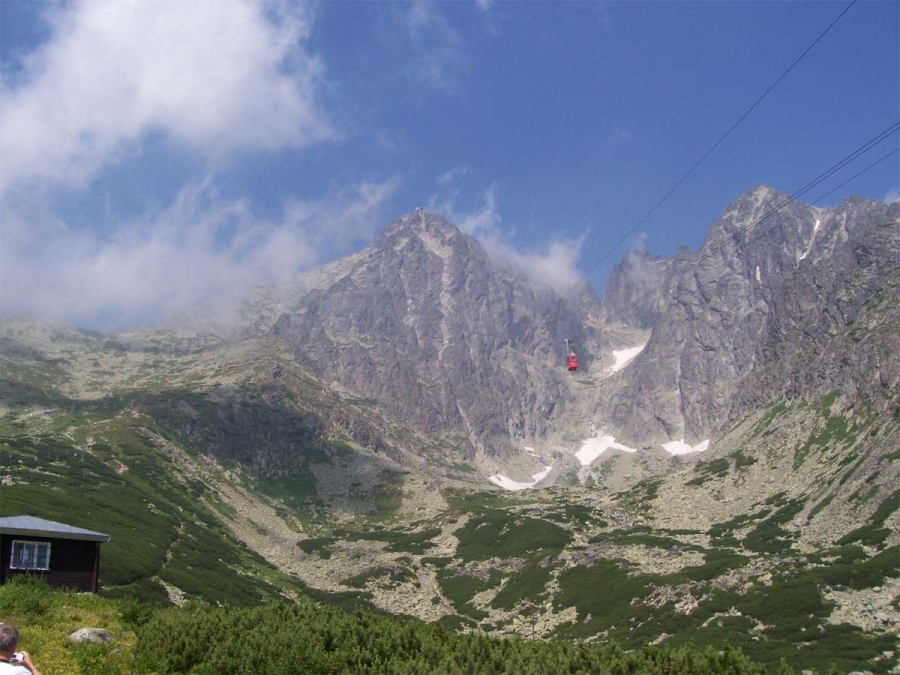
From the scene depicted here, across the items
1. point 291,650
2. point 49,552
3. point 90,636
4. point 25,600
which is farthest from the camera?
point 49,552

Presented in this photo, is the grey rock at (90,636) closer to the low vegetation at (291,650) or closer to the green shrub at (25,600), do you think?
the low vegetation at (291,650)

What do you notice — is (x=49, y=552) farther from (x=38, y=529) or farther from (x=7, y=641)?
(x=7, y=641)

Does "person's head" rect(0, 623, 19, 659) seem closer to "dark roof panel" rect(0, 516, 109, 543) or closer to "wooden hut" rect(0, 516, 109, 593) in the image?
"wooden hut" rect(0, 516, 109, 593)

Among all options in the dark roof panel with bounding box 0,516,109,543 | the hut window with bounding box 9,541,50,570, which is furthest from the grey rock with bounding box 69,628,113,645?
the hut window with bounding box 9,541,50,570

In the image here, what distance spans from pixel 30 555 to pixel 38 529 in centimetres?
178

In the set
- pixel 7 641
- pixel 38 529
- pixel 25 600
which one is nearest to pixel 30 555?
pixel 38 529

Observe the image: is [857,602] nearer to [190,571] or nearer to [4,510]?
[190,571]

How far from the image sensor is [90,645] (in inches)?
923

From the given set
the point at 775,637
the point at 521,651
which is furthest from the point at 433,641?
the point at 775,637

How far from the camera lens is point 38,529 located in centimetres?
3900

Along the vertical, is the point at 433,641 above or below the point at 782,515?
below

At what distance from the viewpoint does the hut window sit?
38.7m

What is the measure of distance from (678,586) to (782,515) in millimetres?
55735

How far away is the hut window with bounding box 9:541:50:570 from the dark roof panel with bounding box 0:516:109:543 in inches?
32.6
